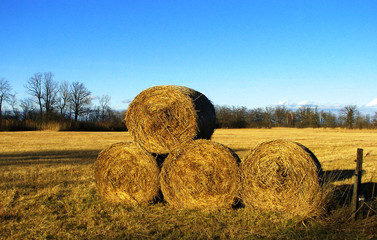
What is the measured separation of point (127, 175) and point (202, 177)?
159 cm

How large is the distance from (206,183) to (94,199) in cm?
246

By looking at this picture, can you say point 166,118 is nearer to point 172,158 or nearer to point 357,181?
point 172,158

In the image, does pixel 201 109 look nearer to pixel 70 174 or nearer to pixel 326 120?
pixel 70 174

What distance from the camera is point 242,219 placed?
5133mm

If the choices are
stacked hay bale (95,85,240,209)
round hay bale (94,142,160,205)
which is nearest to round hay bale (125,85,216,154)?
stacked hay bale (95,85,240,209)

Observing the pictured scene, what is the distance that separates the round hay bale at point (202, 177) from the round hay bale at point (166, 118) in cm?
29

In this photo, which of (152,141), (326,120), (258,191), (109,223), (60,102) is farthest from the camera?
(326,120)

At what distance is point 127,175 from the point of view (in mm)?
6316

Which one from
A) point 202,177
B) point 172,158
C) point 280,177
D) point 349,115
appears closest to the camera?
point 280,177

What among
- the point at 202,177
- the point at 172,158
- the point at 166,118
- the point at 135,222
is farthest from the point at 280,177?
the point at 135,222

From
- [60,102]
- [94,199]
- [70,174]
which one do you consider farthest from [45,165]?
[60,102]

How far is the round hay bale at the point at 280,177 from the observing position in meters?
5.25

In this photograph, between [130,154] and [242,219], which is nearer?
[242,219]

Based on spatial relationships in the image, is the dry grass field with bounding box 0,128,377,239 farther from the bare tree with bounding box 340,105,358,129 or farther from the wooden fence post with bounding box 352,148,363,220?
the bare tree with bounding box 340,105,358,129
